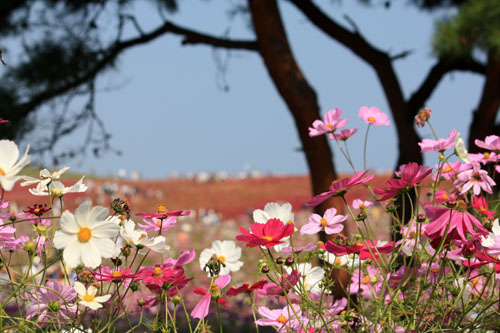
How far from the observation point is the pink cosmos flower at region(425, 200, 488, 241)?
4.05 ft

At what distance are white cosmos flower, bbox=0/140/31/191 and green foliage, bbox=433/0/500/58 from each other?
166 inches

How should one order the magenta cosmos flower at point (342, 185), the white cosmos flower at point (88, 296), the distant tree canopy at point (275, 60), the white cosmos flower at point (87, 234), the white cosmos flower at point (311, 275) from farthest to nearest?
1. the distant tree canopy at point (275, 60)
2. the white cosmos flower at point (311, 275)
3. the magenta cosmos flower at point (342, 185)
4. the white cosmos flower at point (88, 296)
5. the white cosmos flower at point (87, 234)

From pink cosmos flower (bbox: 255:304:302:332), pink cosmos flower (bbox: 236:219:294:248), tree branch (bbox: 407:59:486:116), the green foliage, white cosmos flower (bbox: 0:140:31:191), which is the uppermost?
the green foliage

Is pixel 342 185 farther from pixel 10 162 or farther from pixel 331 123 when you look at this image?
pixel 10 162

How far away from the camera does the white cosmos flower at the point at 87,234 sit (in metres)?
1.01

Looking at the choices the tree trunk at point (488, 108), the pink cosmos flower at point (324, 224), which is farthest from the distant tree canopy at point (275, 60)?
the pink cosmos flower at point (324, 224)

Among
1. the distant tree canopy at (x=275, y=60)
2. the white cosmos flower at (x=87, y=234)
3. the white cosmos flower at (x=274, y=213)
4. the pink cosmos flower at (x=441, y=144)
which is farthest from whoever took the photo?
the distant tree canopy at (x=275, y=60)

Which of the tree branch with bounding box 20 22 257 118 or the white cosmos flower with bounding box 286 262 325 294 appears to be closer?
the white cosmos flower with bounding box 286 262 325 294

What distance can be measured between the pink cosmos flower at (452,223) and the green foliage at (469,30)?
3.58 metres

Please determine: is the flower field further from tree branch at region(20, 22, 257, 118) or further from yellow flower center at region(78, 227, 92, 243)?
tree branch at region(20, 22, 257, 118)

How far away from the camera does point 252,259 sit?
23.8 ft

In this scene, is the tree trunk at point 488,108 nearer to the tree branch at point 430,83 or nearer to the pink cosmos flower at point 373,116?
the tree branch at point 430,83

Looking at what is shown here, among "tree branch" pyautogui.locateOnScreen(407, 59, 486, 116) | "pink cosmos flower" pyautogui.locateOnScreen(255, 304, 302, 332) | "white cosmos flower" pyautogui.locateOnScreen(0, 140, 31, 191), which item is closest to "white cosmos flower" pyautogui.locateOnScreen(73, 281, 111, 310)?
"white cosmos flower" pyautogui.locateOnScreen(0, 140, 31, 191)

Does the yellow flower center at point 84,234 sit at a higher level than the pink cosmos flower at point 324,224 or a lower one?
higher
